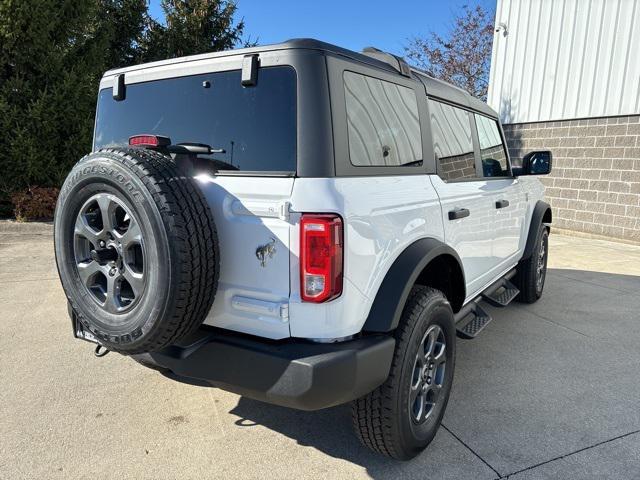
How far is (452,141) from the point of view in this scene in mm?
3031

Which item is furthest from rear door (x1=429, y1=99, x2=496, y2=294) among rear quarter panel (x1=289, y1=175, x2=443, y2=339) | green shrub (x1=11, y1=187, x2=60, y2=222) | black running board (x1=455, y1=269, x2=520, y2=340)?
A: green shrub (x1=11, y1=187, x2=60, y2=222)

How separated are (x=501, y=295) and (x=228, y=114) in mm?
2933

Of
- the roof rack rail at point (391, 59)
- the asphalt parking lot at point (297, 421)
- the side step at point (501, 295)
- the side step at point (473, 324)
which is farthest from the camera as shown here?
the side step at point (501, 295)

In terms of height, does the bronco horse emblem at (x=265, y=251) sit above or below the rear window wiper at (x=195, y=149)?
below

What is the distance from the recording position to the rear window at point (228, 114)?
1.98 meters

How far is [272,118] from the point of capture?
6.61ft

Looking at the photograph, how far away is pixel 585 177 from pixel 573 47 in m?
2.70

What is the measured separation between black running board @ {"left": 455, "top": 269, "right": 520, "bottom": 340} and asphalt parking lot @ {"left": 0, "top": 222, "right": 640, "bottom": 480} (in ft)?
1.19

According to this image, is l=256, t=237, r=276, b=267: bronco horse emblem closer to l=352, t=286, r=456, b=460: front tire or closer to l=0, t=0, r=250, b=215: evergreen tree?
l=352, t=286, r=456, b=460: front tire

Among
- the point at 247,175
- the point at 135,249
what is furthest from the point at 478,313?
the point at 135,249

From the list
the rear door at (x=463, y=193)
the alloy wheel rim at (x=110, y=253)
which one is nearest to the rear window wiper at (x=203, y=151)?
the alloy wheel rim at (x=110, y=253)

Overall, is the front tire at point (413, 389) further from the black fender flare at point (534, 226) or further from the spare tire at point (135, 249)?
the black fender flare at point (534, 226)

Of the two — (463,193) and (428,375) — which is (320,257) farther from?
(463,193)

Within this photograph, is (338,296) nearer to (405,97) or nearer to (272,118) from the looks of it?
(272,118)
